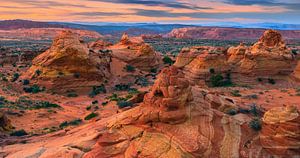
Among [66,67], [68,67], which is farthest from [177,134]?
[66,67]

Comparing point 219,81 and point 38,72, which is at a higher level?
point 38,72

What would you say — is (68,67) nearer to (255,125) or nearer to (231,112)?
(231,112)

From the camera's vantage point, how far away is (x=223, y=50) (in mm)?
43812

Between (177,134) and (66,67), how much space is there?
29.4m

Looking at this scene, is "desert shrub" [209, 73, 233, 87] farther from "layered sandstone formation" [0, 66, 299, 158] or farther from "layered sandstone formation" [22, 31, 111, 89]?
"layered sandstone formation" [0, 66, 299, 158]

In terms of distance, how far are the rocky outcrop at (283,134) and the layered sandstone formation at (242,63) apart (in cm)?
2544

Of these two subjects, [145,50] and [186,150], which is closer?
[186,150]

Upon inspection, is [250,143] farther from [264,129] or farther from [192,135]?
[192,135]

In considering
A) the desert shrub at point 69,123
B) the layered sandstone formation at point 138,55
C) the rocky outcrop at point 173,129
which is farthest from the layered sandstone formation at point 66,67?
the rocky outcrop at point 173,129

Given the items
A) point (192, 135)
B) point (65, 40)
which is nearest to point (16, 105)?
point (65, 40)

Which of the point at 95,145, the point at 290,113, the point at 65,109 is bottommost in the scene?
the point at 65,109

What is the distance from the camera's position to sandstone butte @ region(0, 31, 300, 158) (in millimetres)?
12867

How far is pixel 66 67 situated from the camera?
40.6 meters

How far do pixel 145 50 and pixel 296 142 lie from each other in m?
41.7
